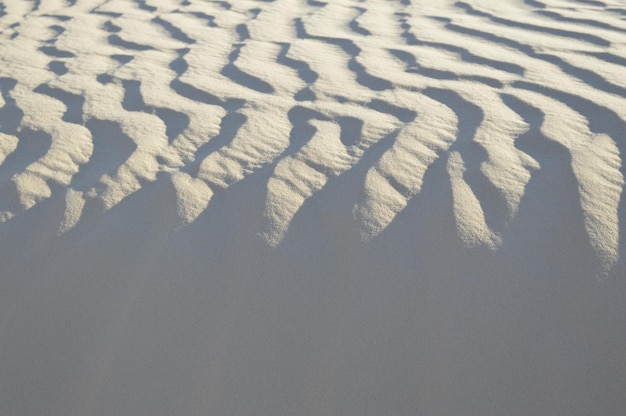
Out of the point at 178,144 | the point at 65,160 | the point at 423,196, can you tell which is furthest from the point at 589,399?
the point at 65,160

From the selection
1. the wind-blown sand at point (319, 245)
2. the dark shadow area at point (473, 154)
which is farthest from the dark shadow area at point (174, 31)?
the dark shadow area at point (473, 154)

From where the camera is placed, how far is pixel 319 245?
1.41m

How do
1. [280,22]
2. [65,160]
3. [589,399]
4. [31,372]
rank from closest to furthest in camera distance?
1. [589,399]
2. [31,372]
3. [65,160]
4. [280,22]

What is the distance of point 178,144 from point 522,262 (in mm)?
1078

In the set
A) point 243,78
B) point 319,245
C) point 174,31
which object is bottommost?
point 174,31

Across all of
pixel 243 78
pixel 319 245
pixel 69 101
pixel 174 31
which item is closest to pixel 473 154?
pixel 319 245

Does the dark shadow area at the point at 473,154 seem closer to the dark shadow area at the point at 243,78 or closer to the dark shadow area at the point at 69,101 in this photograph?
the dark shadow area at the point at 243,78

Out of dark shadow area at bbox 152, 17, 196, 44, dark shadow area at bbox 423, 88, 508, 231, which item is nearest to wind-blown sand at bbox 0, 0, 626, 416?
dark shadow area at bbox 423, 88, 508, 231

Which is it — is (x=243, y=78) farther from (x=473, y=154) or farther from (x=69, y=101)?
(x=473, y=154)

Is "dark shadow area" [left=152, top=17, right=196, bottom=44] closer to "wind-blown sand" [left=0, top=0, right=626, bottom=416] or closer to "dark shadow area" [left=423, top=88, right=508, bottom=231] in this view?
"wind-blown sand" [left=0, top=0, right=626, bottom=416]

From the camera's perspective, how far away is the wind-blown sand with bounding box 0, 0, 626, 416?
1.19m

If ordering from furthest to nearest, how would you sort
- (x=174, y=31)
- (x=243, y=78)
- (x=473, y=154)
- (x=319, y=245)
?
(x=174, y=31) → (x=243, y=78) → (x=473, y=154) → (x=319, y=245)

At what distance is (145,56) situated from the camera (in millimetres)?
2777

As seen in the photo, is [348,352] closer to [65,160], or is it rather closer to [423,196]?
[423,196]
